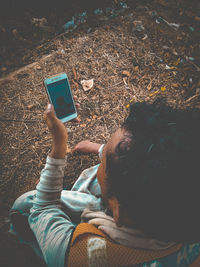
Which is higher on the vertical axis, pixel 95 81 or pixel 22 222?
pixel 95 81

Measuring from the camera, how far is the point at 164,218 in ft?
2.43

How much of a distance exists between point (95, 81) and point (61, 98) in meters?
0.89

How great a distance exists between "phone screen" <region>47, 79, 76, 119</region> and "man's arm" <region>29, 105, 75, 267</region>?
1.66 feet

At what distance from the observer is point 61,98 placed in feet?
5.77

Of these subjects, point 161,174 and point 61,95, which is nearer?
point 161,174

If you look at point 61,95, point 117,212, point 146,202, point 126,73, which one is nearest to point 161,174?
point 146,202

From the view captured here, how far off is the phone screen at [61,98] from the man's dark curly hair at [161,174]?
1.07m

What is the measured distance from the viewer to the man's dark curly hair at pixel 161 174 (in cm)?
70

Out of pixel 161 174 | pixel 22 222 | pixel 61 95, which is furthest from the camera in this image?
pixel 61 95

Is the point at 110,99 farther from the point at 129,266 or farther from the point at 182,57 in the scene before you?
the point at 129,266

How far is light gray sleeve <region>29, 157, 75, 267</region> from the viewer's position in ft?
3.03

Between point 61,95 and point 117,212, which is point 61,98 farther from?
point 117,212

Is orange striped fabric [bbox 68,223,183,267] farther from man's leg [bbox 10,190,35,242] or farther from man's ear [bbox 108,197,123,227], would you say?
man's leg [bbox 10,190,35,242]

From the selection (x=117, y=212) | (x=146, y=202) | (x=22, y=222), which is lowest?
(x=22, y=222)
